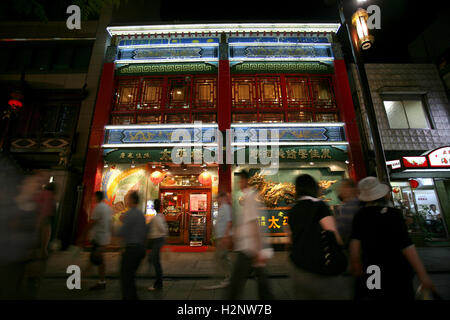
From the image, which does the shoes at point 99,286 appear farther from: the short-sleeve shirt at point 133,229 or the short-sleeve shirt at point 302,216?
the short-sleeve shirt at point 302,216

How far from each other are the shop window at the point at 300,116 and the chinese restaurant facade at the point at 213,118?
0.15ft

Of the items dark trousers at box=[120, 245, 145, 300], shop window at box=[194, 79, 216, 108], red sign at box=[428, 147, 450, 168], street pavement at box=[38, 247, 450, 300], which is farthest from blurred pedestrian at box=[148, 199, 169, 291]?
red sign at box=[428, 147, 450, 168]

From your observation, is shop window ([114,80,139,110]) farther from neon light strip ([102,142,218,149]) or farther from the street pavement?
the street pavement

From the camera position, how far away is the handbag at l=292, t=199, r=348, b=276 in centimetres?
191

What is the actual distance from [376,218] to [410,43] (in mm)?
14851

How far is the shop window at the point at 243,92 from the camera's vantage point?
9825mm

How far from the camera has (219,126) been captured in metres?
9.07

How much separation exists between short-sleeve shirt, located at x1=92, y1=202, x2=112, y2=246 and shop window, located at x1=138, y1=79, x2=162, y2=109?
6307 millimetres

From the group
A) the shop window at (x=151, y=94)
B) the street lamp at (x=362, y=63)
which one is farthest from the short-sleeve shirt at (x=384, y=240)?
the shop window at (x=151, y=94)

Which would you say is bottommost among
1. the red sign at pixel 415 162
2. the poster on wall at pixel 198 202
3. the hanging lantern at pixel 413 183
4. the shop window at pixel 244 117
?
the poster on wall at pixel 198 202

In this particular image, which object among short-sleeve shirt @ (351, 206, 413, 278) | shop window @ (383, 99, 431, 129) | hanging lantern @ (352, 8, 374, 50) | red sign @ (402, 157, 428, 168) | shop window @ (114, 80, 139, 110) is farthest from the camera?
shop window @ (383, 99, 431, 129)

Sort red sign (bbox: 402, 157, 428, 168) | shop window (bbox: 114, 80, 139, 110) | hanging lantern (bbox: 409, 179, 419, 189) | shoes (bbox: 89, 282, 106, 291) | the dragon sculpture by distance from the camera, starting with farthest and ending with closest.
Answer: shop window (bbox: 114, 80, 139, 110), hanging lantern (bbox: 409, 179, 419, 189), the dragon sculpture, red sign (bbox: 402, 157, 428, 168), shoes (bbox: 89, 282, 106, 291)

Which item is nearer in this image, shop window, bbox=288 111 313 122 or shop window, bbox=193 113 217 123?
shop window, bbox=193 113 217 123

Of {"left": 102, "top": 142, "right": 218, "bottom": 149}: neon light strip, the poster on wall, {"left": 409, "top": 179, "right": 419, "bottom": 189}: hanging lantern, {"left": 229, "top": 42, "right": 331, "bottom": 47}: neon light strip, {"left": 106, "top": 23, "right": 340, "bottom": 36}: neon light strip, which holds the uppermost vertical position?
{"left": 106, "top": 23, "right": 340, "bottom": 36}: neon light strip
